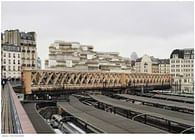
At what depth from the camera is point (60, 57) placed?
39.8 m

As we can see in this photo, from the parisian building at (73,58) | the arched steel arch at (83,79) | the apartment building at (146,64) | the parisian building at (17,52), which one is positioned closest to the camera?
the arched steel arch at (83,79)

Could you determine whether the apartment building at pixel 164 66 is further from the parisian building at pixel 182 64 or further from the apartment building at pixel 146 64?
the parisian building at pixel 182 64

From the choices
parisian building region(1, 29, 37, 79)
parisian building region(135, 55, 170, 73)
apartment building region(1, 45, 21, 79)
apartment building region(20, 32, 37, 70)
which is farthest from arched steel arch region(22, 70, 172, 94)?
parisian building region(135, 55, 170, 73)

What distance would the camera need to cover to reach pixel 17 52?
4891 centimetres

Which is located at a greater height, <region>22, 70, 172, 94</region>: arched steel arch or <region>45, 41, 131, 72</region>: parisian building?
<region>45, 41, 131, 72</region>: parisian building

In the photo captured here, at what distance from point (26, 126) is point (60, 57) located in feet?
114

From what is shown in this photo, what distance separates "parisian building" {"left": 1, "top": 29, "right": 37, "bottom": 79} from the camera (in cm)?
4688

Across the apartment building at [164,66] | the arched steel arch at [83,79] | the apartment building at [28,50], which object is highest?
the apartment building at [28,50]

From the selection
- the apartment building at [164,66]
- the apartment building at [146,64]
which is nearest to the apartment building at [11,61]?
the apartment building at [146,64]

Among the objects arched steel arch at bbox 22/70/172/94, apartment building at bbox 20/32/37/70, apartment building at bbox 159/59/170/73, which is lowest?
arched steel arch at bbox 22/70/172/94

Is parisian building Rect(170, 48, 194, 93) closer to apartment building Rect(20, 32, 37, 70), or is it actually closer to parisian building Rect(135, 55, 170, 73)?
parisian building Rect(135, 55, 170, 73)

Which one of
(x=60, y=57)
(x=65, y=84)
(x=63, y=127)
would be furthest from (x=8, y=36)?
(x=63, y=127)

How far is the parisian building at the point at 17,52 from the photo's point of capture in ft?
154

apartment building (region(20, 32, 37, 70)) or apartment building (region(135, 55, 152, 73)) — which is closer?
apartment building (region(20, 32, 37, 70))
